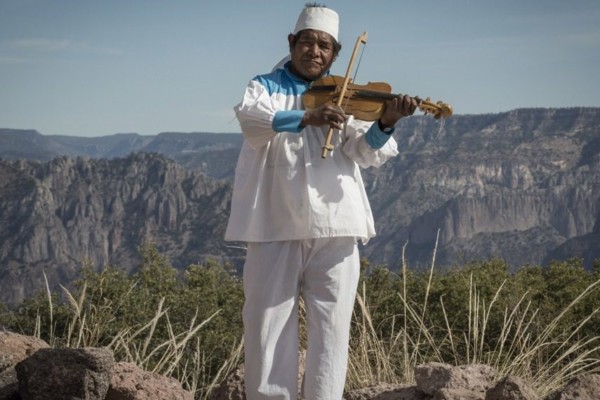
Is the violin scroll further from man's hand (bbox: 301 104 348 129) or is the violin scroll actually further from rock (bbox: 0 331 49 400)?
rock (bbox: 0 331 49 400)

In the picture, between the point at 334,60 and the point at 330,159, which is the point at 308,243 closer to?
the point at 330,159

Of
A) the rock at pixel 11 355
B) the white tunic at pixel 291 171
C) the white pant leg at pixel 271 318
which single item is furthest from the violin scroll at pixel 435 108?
the rock at pixel 11 355

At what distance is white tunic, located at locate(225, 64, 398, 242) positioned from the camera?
4316 mm

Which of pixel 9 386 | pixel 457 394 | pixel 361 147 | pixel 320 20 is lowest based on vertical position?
pixel 9 386

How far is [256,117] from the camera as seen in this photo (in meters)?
4.29

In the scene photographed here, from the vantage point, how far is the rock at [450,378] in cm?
459

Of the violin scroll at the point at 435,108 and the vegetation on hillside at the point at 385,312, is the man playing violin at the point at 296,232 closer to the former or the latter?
the violin scroll at the point at 435,108

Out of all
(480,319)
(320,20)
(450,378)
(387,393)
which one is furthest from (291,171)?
(480,319)

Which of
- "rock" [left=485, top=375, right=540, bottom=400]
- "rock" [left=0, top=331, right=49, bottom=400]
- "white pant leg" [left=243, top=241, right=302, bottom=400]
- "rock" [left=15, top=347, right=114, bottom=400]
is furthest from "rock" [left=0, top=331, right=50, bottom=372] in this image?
"rock" [left=485, top=375, right=540, bottom=400]

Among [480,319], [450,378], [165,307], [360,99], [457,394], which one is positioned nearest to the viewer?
[360,99]

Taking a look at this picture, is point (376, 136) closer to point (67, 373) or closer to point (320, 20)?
point (320, 20)

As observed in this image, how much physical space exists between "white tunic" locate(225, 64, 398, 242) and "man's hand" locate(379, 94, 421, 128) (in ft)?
0.34

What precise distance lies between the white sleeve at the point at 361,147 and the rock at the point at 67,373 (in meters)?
1.45

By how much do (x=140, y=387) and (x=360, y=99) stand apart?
1.70m
